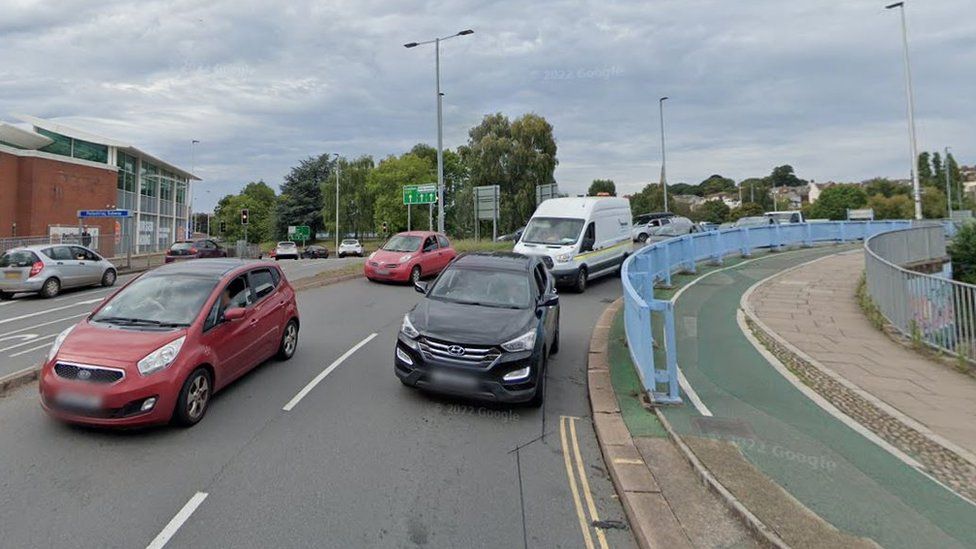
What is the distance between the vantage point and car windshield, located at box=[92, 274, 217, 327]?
527 cm

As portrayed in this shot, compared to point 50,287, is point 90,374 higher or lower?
lower

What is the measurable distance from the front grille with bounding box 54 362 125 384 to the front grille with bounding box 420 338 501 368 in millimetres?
2767

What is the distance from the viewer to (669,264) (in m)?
13.9

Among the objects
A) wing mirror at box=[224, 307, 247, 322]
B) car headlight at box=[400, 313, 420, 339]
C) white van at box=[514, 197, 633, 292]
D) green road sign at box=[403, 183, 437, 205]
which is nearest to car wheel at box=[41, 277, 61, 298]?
wing mirror at box=[224, 307, 247, 322]

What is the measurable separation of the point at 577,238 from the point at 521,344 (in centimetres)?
894

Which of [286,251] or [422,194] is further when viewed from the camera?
[286,251]

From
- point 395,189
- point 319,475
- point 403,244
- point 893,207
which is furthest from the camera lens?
point 893,207

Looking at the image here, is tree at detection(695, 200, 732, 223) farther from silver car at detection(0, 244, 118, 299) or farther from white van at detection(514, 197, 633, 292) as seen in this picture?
silver car at detection(0, 244, 118, 299)

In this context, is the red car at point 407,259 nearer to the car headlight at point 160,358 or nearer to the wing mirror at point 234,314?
the wing mirror at point 234,314

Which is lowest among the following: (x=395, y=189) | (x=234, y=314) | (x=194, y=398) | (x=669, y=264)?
(x=194, y=398)

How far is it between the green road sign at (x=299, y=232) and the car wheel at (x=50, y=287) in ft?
175

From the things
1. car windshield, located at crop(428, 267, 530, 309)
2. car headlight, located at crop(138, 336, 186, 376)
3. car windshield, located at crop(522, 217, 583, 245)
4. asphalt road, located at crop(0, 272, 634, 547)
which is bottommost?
asphalt road, located at crop(0, 272, 634, 547)

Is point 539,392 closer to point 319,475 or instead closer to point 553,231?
point 319,475

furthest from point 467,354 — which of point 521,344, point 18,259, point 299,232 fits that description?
point 299,232
